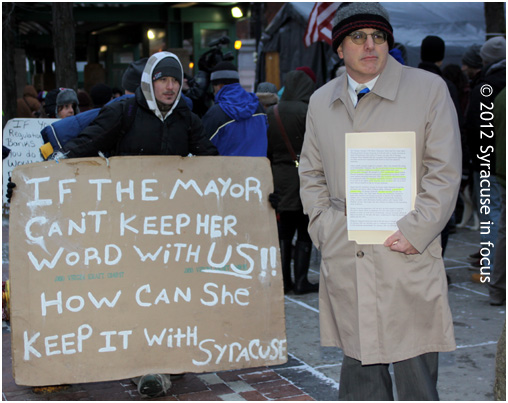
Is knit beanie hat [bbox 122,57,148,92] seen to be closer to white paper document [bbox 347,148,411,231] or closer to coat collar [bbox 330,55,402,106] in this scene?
coat collar [bbox 330,55,402,106]

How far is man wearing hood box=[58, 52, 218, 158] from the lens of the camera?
4.88m

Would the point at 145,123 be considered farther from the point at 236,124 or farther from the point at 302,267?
the point at 302,267

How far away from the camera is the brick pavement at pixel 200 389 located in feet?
15.1

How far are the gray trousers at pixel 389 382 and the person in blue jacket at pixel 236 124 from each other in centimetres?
357

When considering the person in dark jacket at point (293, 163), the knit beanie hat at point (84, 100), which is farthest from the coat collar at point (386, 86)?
the knit beanie hat at point (84, 100)

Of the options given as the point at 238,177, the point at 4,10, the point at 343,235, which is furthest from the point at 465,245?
the point at 4,10

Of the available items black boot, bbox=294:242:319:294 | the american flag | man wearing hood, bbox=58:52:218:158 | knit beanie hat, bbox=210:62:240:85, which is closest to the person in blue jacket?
knit beanie hat, bbox=210:62:240:85

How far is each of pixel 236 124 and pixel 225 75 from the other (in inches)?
26.6

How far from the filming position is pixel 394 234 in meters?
3.23

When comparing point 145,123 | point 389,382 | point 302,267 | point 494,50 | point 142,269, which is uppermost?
point 494,50

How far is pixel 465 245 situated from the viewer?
954 centimetres

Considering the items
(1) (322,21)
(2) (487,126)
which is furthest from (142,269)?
(1) (322,21)

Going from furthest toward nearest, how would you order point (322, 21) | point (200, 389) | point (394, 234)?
point (322, 21), point (200, 389), point (394, 234)

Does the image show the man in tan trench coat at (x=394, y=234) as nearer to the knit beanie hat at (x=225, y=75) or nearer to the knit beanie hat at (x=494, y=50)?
the knit beanie hat at (x=225, y=75)
